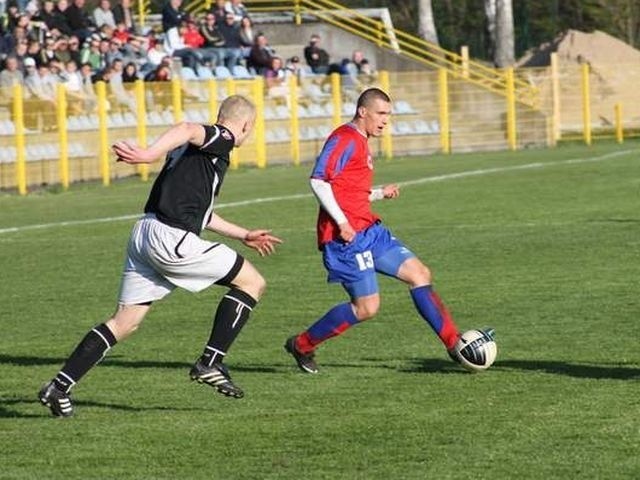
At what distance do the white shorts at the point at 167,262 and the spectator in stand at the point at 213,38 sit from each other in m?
28.4

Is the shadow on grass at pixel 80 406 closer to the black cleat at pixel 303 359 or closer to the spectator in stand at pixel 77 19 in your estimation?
the black cleat at pixel 303 359

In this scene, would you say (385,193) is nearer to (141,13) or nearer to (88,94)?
(88,94)

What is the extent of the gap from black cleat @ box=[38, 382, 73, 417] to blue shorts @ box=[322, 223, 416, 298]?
A: 6.49 feet

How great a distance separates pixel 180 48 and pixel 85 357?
94.6 feet

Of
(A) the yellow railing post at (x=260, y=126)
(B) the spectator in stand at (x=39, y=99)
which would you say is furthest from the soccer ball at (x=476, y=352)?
(A) the yellow railing post at (x=260, y=126)

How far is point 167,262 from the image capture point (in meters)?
9.26

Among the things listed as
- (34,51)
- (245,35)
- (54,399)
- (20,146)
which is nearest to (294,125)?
(245,35)

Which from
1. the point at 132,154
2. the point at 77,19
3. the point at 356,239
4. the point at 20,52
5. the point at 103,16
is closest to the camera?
the point at 132,154

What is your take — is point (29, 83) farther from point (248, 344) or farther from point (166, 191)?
point (166, 191)

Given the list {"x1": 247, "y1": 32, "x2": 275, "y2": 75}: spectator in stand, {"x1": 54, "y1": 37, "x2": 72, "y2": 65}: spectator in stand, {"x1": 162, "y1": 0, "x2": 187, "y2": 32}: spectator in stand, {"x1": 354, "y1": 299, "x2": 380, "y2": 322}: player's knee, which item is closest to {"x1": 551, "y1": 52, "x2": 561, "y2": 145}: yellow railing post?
{"x1": 247, "y1": 32, "x2": 275, "y2": 75}: spectator in stand

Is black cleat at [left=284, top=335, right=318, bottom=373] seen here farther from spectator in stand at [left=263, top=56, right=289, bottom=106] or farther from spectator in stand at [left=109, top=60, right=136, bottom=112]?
spectator in stand at [left=263, top=56, right=289, bottom=106]

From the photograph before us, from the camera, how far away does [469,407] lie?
928 cm

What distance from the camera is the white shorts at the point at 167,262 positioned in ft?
30.3

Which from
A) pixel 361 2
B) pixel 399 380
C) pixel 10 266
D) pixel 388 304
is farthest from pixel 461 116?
pixel 399 380
